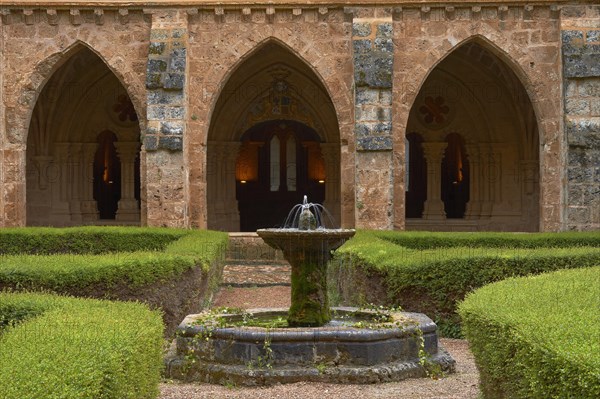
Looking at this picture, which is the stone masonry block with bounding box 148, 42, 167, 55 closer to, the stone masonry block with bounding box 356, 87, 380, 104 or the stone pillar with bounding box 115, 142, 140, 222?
the stone masonry block with bounding box 356, 87, 380, 104

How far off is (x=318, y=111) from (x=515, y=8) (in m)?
6.06

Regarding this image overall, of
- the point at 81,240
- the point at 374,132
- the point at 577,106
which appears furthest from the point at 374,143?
the point at 81,240

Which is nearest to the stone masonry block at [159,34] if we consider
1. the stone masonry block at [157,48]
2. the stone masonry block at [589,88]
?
the stone masonry block at [157,48]

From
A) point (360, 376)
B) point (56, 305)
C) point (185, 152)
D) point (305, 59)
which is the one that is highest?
point (305, 59)

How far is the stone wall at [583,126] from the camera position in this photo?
1789cm

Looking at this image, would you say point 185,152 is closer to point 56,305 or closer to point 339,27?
point 339,27

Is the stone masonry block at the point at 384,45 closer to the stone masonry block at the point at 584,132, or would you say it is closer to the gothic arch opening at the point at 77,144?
the stone masonry block at the point at 584,132

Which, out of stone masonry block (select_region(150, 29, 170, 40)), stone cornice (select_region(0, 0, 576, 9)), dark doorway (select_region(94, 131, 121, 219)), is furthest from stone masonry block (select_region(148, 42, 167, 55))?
dark doorway (select_region(94, 131, 121, 219))

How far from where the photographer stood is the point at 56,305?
7.75m

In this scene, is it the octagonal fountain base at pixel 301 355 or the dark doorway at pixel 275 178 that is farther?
the dark doorway at pixel 275 178

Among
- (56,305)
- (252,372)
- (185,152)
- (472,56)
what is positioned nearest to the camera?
(56,305)

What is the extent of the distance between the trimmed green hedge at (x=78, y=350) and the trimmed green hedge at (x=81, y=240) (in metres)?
7.96

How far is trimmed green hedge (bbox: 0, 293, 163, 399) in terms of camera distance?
4.72m

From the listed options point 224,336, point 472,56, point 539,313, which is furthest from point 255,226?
point 539,313
